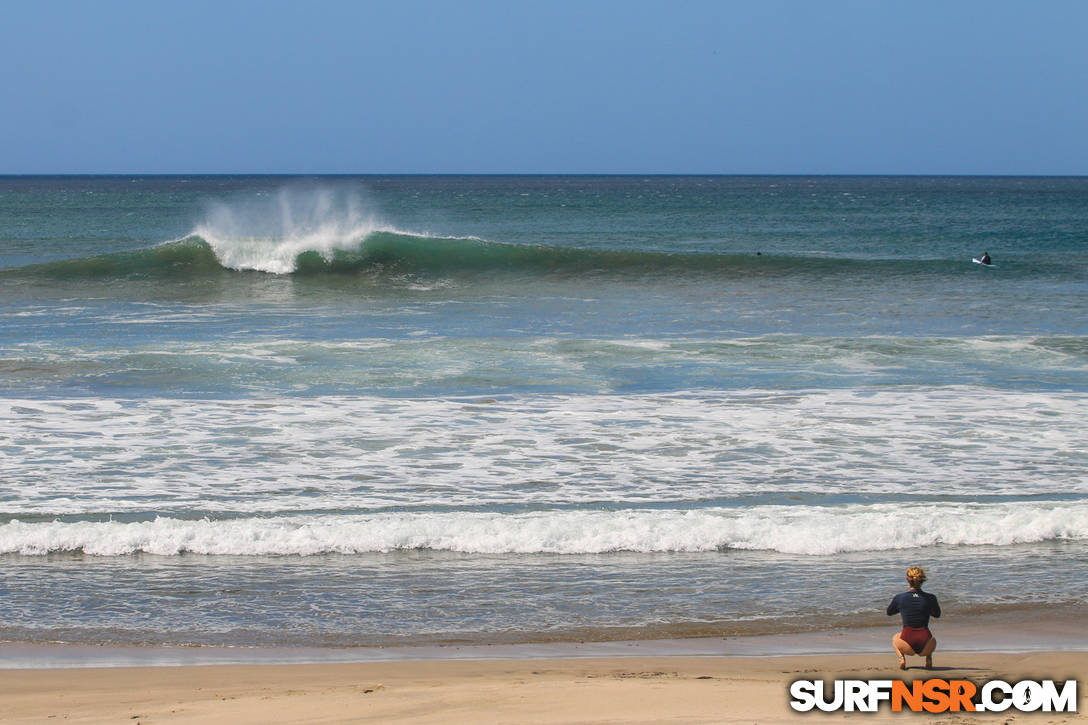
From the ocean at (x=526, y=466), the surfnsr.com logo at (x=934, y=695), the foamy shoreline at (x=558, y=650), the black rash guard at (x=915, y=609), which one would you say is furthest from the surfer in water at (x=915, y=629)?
the ocean at (x=526, y=466)

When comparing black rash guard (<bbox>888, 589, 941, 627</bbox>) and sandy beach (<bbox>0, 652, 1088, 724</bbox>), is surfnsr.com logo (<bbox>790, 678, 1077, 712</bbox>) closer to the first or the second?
sandy beach (<bbox>0, 652, 1088, 724</bbox>)

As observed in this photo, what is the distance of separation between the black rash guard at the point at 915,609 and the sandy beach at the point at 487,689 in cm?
25

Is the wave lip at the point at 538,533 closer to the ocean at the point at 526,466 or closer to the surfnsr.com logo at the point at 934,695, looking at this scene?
the ocean at the point at 526,466

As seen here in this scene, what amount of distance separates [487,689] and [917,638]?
2135mm

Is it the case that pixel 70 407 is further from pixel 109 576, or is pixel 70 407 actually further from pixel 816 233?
pixel 816 233

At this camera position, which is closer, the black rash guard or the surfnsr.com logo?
the surfnsr.com logo

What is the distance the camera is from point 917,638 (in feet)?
19.3

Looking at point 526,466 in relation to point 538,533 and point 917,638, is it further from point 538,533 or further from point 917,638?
point 917,638

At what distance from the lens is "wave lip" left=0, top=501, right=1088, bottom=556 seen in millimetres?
8156

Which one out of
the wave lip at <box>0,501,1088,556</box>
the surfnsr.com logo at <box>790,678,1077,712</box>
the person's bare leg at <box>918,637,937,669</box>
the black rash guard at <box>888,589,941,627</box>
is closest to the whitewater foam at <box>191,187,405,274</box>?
the wave lip at <box>0,501,1088,556</box>

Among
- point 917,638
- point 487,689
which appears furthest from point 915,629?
point 487,689

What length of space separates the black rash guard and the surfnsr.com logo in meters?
0.30

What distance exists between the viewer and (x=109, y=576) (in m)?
7.60

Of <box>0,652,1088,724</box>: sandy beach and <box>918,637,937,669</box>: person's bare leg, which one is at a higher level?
<box>918,637,937,669</box>: person's bare leg
